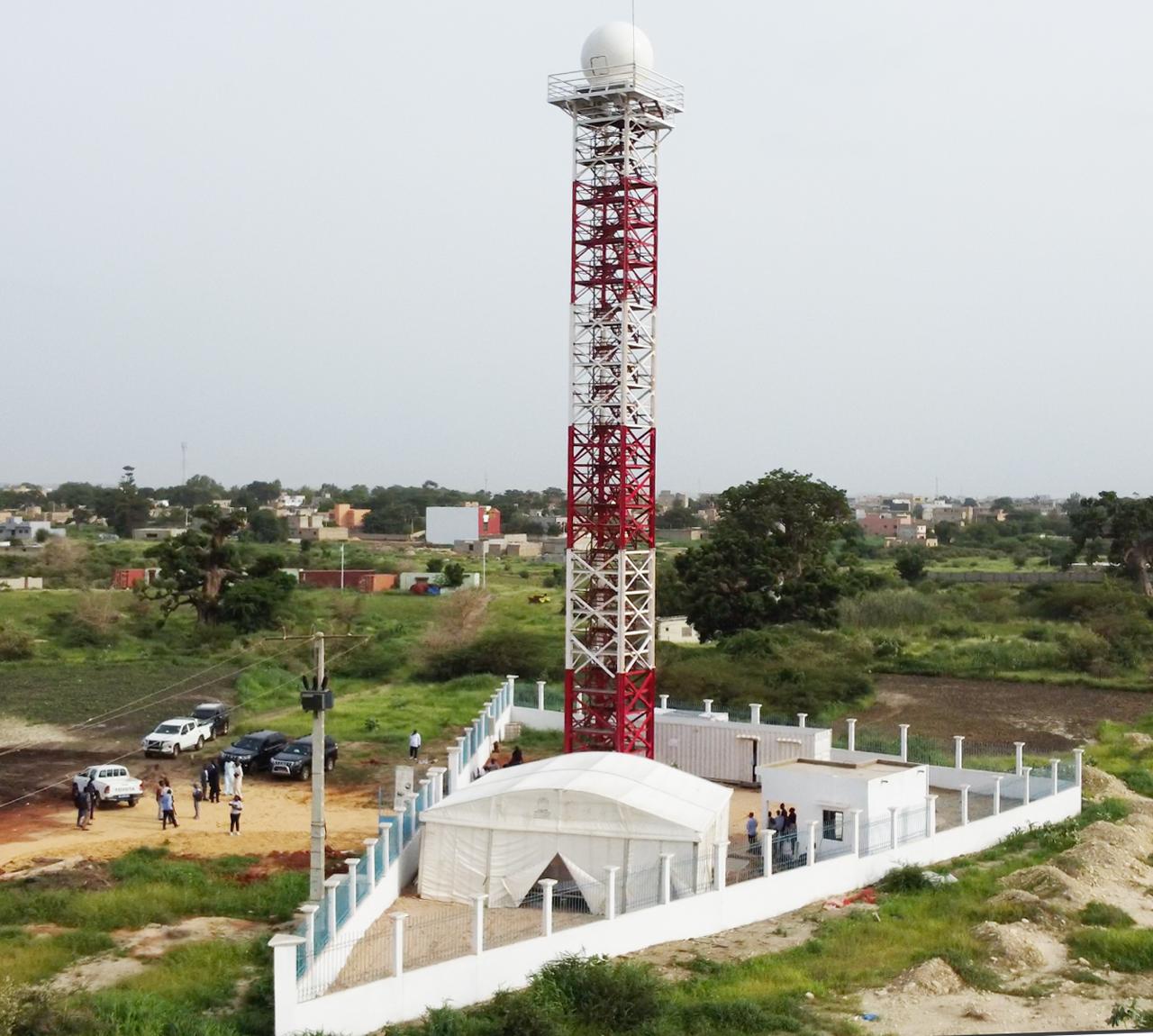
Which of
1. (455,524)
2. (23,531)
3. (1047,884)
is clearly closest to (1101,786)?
(1047,884)

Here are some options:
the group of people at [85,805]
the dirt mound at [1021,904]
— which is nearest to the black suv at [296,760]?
the group of people at [85,805]

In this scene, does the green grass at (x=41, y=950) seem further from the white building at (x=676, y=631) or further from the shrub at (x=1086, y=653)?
the shrub at (x=1086, y=653)

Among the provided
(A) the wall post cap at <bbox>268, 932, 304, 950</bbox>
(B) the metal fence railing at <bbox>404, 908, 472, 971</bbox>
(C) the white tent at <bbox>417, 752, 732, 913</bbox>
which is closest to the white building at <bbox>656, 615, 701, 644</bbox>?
(C) the white tent at <bbox>417, 752, 732, 913</bbox>

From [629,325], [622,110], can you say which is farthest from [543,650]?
[622,110]

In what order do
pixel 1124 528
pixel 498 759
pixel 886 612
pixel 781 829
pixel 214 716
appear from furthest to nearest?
pixel 1124 528, pixel 886 612, pixel 214 716, pixel 498 759, pixel 781 829

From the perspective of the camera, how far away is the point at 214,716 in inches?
1361

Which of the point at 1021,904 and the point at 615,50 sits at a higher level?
the point at 615,50

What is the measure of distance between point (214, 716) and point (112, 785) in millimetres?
8175

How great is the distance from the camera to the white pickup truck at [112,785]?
2628 cm

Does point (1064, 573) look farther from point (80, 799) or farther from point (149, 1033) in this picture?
point (149, 1033)

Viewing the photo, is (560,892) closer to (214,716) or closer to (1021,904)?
(1021,904)

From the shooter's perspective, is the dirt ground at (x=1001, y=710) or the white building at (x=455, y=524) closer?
the dirt ground at (x=1001, y=710)

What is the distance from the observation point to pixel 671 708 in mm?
33062

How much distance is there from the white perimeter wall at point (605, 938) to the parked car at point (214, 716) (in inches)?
755
